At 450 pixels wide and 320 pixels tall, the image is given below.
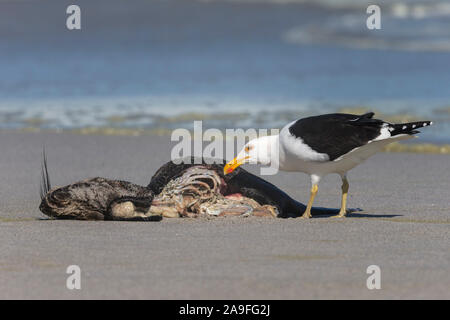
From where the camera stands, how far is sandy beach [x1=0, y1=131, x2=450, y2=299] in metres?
5.49

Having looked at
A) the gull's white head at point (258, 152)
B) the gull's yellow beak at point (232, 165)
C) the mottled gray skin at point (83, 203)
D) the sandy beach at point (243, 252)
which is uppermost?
the gull's white head at point (258, 152)

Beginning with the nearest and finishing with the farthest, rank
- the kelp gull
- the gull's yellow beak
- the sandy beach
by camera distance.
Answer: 1. the sandy beach
2. the kelp gull
3. the gull's yellow beak

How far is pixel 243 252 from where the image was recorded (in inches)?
260

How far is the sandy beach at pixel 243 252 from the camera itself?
5.49 metres

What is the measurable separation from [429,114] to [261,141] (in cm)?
1236

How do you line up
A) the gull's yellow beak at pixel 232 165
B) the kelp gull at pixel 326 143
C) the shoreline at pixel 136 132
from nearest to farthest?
the kelp gull at pixel 326 143 → the gull's yellow beak at pixel 232 165 → the shoreline at pixel 136 132

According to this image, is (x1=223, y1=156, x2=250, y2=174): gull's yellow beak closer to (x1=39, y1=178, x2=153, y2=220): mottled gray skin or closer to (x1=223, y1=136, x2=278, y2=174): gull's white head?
(x1=223, y1=136, x2=278, y2=174): gull's white head

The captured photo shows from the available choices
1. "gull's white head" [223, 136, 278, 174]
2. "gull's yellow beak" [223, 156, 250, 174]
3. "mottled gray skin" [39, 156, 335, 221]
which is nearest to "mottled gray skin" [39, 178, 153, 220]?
"mottled gray skin" [39, 156, 335, 221]

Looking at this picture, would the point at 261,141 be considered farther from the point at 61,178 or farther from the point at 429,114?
the point at 429,114

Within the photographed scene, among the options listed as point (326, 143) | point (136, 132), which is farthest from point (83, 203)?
point (136, 132)

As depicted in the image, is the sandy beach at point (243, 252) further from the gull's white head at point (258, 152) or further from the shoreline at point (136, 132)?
the shoreline at point (136, 132)

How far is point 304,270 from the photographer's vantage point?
19.7 ft

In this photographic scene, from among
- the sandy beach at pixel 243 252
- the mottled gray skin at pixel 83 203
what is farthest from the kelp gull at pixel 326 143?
the mottled gray skin at pixel 83 203

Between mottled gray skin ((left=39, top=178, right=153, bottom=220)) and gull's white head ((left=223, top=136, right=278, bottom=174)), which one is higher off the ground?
gull's white head ((left=223, top=136, right=278, bottom=174))
